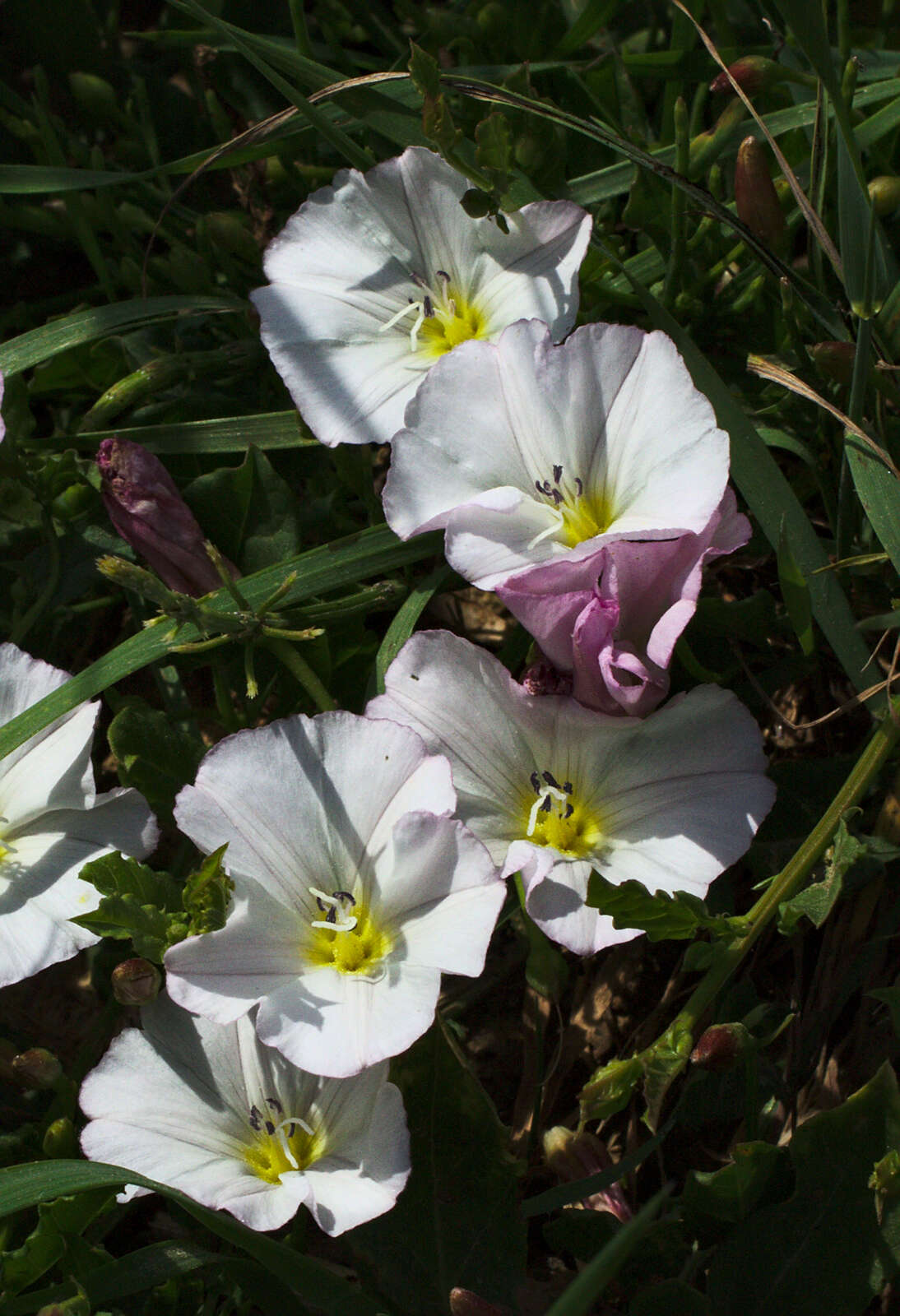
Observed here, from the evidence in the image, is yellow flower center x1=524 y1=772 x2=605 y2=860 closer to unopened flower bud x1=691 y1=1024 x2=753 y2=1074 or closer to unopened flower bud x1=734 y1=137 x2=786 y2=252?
unopened flower bud x1=691 y1=1024 x2=753 y2=1074

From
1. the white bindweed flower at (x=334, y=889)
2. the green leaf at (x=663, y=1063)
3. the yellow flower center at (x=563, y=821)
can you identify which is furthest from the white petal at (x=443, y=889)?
the green leaf at (x=663, y=1063)

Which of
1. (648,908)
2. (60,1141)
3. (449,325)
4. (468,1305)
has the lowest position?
(468,1305)

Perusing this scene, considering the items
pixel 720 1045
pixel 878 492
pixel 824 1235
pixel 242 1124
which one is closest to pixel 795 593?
pixel 878 492

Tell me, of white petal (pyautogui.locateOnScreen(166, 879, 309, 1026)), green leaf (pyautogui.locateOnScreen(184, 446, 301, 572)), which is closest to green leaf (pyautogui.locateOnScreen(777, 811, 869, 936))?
white petal (pyautogui.locateOnScreen(166, 879, 309, 1026))

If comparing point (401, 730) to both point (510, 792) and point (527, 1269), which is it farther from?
point (527, 1269)

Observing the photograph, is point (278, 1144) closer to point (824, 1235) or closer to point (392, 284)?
point (824, 1235)

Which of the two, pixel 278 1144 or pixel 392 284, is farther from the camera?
pixel 392 284
